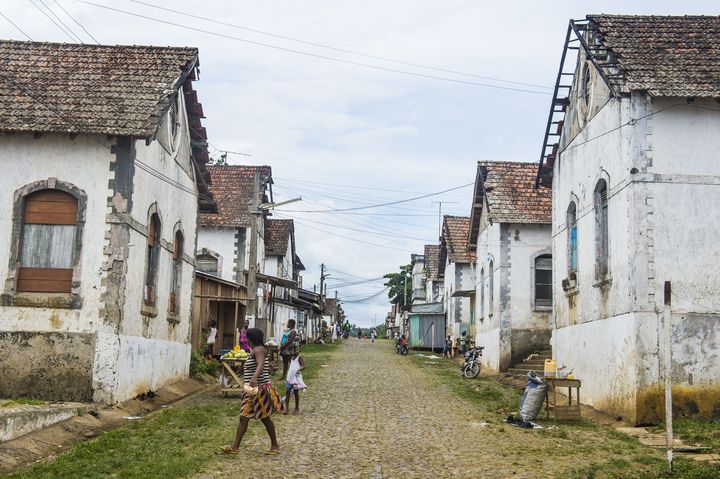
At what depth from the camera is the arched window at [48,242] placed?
16.2 metres

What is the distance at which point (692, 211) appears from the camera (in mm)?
15484

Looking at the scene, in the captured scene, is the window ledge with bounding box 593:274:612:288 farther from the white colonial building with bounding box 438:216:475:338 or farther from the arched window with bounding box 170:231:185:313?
the white colonial building with bounding box 438:216:475:338

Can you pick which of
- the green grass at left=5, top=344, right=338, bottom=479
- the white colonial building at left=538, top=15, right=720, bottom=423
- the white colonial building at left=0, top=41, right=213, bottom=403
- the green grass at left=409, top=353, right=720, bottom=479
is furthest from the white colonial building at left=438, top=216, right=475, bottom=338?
the green grass at left=5, top=344, right=338, bottom=479

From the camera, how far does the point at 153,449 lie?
11336mm

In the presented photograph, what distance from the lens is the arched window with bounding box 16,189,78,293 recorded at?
1619 cm

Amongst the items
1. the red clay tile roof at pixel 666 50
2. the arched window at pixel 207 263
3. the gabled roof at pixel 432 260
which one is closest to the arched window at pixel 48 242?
the red clay tile roof at pixel 666 50

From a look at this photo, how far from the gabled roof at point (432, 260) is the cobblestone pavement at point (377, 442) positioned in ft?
139

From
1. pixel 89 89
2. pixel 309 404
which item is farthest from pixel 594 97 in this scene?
pixel 89 89

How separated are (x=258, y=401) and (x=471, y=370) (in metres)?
16.7

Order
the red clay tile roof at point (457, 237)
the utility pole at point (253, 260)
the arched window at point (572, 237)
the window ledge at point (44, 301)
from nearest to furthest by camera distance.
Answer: the window ledge at point (44, 301) < the arched window at point (572, 237) < the utility pole at point (253, 260) < the red clay tile roof at point (457, 237)

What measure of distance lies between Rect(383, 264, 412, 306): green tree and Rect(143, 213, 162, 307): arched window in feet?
240

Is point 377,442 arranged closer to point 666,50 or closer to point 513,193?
point 666,50

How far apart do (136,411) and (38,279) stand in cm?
332

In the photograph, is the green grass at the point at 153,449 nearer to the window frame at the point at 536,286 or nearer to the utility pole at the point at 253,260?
the utility pole at the point at 253,260
